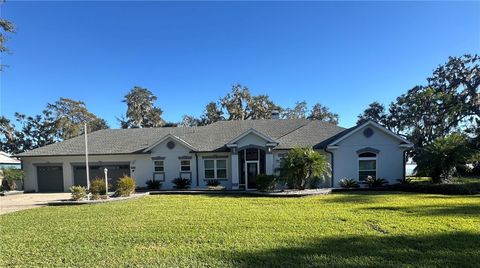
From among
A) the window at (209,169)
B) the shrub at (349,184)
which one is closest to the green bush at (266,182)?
the shrub at (349,184)

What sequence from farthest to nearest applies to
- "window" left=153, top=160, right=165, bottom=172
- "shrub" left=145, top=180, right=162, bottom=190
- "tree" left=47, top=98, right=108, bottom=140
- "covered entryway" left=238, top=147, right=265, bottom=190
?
"tree" left=47, top=98, right=108, bottom=140 < "window" left=153, top=160, right=165, bottom=172 < "shrub" left=145, top=180, right=162, bottom=190 < "covered entryway" left=238, top=147, right=265, bottom=190

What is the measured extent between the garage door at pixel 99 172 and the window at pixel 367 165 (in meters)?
16.1

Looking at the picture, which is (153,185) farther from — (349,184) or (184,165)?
(349,184)

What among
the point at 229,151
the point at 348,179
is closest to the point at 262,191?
the point at 229,151

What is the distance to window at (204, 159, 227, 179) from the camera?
20812mm

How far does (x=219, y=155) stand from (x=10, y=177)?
15.0m

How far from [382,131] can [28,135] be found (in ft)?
170

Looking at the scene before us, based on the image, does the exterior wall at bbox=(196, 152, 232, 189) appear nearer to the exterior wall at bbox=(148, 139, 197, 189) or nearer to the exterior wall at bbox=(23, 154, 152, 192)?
the exterior wall at bbox=(148, 139, 197, 189)

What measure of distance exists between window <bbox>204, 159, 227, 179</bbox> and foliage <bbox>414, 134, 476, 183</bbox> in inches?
483

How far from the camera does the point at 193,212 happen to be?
10.9 metres

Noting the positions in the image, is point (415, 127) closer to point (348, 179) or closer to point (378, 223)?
point (348, 179)

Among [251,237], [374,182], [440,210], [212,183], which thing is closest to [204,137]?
[212,183]

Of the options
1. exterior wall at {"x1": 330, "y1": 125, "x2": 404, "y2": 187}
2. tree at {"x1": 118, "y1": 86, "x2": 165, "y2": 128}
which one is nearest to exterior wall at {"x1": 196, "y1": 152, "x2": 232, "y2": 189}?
exterior wall at {"x1": 330, "y1": 125, "x2": 404, "y2": 187}

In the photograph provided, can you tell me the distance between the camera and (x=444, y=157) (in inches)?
675
